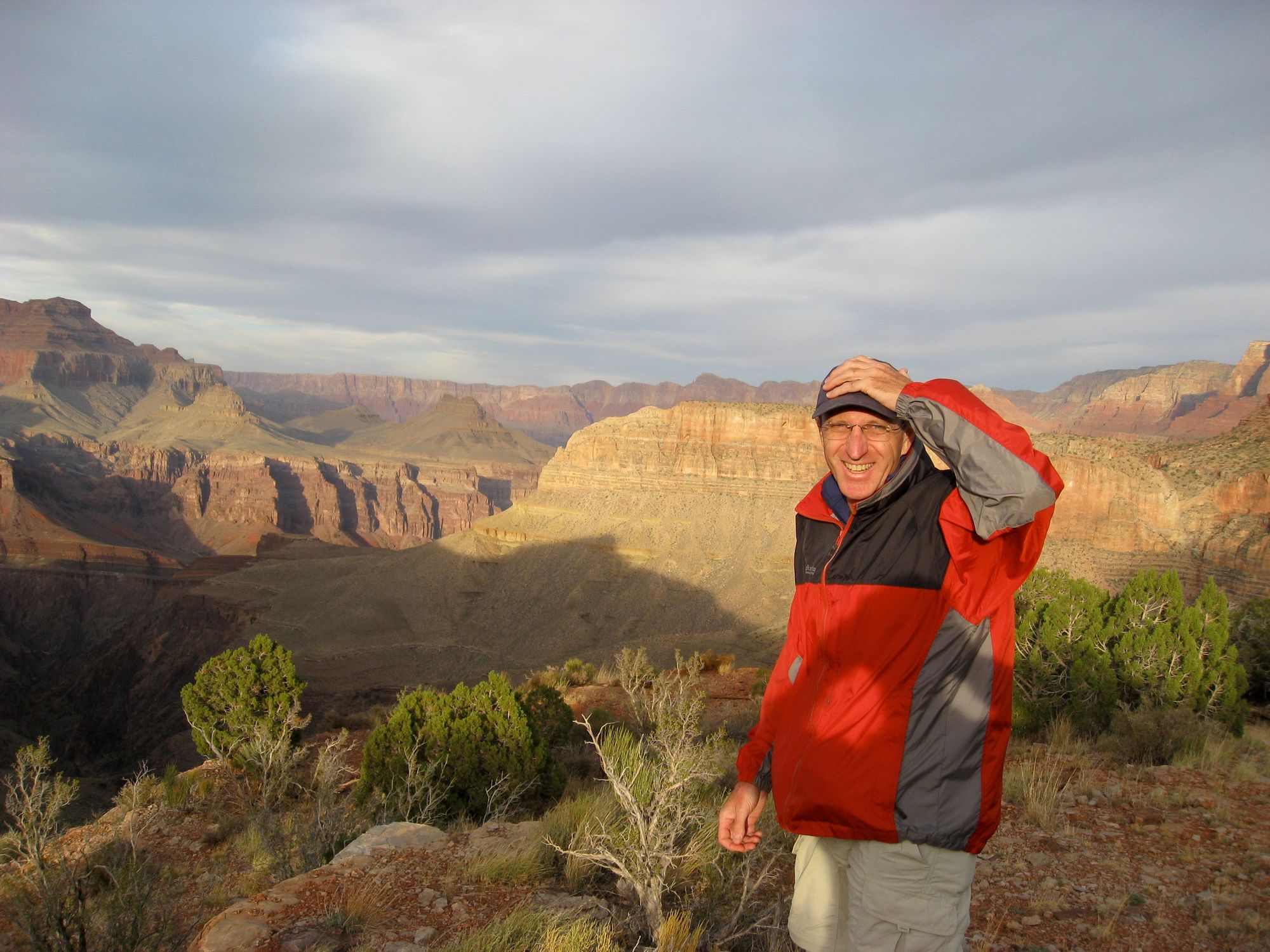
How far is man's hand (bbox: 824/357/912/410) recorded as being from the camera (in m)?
2.40

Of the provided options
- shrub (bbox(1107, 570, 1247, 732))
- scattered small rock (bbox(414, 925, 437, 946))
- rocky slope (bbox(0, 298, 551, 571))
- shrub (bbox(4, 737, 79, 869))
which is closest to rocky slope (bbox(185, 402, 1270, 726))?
shrub (bbox(1107, 570, 1247, 732))

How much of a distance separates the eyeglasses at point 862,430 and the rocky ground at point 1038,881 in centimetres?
248

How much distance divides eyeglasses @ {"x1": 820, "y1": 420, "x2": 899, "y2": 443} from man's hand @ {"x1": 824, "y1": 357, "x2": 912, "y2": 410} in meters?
0.11

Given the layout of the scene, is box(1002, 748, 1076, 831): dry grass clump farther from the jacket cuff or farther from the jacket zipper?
the jacket zipper

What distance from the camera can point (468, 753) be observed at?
810cm

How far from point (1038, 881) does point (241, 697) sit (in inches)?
440

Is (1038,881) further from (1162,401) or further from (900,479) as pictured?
(1162,401)

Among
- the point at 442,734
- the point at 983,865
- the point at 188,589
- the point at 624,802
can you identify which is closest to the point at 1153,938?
the point at 983,865

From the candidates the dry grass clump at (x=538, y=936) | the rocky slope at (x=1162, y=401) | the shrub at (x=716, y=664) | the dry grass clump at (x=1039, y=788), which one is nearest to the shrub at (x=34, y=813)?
the dry grass clump at (x=538, y=936)

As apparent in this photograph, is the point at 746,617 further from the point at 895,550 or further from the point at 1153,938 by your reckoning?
the point at 895,550

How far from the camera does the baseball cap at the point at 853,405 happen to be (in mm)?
2449

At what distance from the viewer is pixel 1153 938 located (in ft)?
13.0

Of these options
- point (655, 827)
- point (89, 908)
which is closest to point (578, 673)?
point (89, 908)

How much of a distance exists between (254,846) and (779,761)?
6437mm
